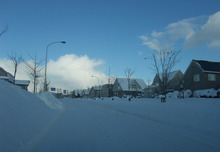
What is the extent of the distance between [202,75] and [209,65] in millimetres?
3439

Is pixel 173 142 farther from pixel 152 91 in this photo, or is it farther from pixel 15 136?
pixel 152 91

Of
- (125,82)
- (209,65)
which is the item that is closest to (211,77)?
(209,65)

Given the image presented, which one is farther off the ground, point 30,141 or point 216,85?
point 216,85

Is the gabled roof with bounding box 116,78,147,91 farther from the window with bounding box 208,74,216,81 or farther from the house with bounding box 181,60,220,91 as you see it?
the window with bounding box 208,74,216,81

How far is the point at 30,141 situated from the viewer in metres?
5.60

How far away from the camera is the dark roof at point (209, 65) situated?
117 feet

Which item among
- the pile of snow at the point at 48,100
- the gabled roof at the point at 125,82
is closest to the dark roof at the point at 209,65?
the pile of snow at the point at 48,100

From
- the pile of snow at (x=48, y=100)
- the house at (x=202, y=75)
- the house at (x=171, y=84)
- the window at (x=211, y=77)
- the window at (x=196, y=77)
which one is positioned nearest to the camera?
the pile of snow at (x=48, y=100)

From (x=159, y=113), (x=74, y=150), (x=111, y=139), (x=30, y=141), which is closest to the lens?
(x=74, y=150)

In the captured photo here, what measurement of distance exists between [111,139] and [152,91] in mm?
53068

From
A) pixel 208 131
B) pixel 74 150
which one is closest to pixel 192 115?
pixel 208 131

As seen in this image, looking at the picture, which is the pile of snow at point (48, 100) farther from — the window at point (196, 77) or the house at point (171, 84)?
the house at point (171, 84)

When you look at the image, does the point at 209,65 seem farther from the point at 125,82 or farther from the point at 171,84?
the point at 125,82

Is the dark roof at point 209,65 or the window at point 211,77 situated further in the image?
the dark roof at point 209,65
